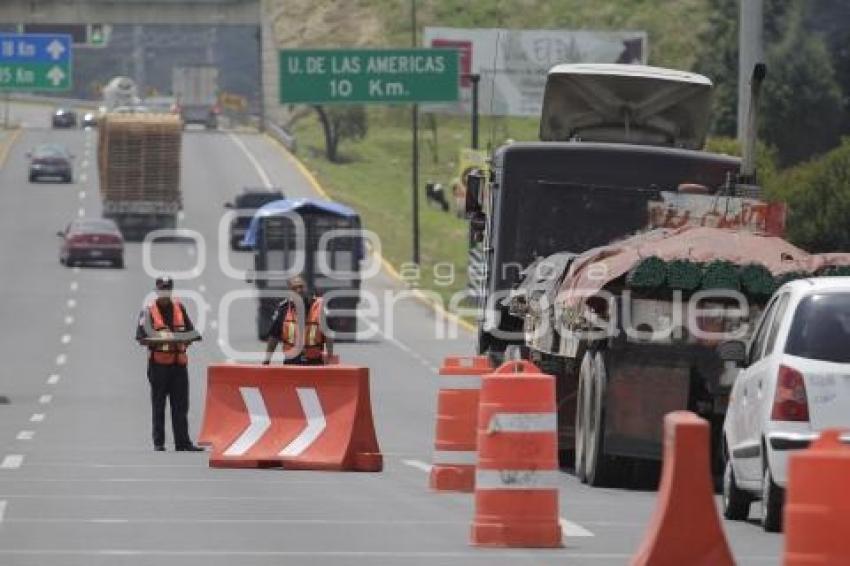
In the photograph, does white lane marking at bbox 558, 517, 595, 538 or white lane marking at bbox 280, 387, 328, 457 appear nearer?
white lane marking at bbox 558, 517, 595, 538

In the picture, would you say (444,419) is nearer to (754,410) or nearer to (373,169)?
(754,410)

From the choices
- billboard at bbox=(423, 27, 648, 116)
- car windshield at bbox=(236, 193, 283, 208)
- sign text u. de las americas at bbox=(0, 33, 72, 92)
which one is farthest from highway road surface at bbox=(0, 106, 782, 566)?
billboard at bbox=(423, 27, 648, 116)

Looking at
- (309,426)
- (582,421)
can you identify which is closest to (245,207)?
(309,426)

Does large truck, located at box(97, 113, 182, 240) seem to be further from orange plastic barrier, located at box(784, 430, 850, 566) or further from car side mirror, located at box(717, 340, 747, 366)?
orange plastic barrier, located at box(784, 430, 850, 566)

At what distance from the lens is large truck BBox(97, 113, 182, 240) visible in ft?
282

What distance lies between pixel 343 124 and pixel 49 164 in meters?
24.9

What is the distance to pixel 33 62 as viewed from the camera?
75.9m

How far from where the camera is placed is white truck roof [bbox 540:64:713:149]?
27672mm

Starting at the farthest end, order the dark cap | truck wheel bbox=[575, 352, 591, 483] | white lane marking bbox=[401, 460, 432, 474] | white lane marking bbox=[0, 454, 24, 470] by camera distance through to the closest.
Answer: the dark cap
white lane marking bbox=[401, 460, 432, 474]
white lane marking bbox=[0, 454, 24, 470]
truck wheel bbox=[575, 352, 591, 483]

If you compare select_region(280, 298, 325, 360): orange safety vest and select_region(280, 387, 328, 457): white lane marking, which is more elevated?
select_region(280, 298, 325, 360): orange safety vest

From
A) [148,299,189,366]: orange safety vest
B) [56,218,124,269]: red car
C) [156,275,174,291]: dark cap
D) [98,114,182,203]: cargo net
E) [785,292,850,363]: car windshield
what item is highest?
[785,292,850,363]: car windshield

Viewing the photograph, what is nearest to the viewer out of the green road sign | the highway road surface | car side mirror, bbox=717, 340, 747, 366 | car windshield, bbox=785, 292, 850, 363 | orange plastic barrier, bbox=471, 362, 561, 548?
orange plastic barrier, bbox=471, 362, 561, 548

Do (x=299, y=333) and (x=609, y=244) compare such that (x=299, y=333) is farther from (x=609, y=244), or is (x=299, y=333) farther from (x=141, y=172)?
(x=141, y=172)

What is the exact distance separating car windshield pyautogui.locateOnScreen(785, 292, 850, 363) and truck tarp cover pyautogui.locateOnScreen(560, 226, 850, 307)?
13.4 ft
